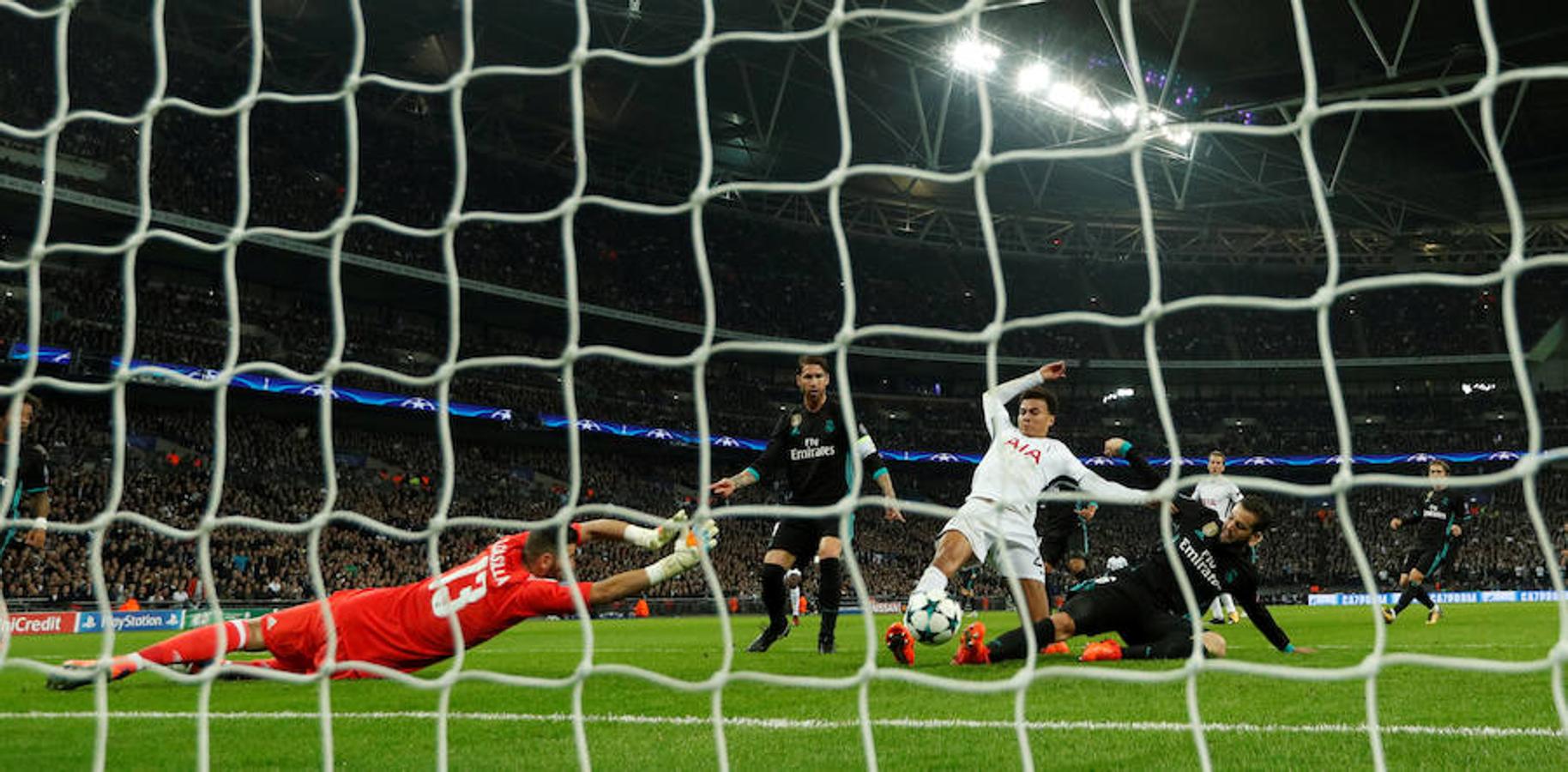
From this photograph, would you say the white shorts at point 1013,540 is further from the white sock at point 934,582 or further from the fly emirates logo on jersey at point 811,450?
the fly emirates logo on jersey at point 811,450

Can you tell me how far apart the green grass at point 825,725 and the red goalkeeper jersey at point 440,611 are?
214 millimetres

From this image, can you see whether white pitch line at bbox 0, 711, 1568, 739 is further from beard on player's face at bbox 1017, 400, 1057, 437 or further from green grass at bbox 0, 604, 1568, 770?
beard on player's face at bbox 1017, 400, 1057, 437

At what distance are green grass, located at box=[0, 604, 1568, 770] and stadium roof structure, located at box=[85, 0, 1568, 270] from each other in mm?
13921

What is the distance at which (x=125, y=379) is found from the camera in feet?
11.7

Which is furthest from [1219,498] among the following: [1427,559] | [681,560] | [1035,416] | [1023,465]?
[681,560]

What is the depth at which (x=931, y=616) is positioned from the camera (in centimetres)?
678

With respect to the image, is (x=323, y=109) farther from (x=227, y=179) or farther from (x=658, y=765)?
(x=658, y=765)

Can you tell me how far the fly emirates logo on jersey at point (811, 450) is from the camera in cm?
811

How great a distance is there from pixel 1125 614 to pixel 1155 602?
10.6 inches

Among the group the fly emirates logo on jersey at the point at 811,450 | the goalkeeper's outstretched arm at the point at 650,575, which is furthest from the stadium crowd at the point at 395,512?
the goalkeeper's outstretched arm at the point at 650,575

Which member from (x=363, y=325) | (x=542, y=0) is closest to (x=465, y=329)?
(x=363, y=325)

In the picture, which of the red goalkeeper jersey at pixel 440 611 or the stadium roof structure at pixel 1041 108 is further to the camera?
the stadium roof structure at pixel 1041 108

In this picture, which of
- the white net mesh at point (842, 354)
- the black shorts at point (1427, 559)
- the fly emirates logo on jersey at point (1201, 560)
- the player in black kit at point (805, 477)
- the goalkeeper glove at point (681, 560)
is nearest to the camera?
the white net mesh at point (842, 354)

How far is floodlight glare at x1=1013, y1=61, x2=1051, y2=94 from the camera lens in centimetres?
2438
